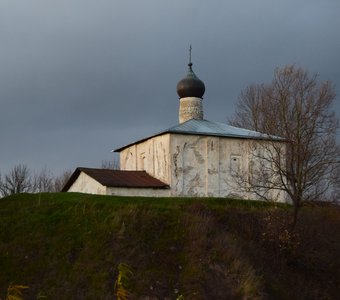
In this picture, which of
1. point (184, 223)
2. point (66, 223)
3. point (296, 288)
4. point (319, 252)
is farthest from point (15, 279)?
point (319, 252)

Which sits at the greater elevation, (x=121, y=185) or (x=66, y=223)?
(x=121, y=185)

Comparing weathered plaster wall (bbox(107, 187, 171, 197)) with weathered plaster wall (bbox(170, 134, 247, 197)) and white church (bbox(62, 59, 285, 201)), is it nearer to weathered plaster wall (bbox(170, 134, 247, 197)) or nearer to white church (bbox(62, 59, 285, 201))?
white church (bbox(62, 59, 285, 201))

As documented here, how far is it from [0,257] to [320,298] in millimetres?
9217

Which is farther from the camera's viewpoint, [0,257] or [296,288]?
[296,288]

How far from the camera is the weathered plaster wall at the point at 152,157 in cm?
2352

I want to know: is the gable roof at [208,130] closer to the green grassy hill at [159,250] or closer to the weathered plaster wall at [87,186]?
the weathered plaster wall at [87,186]

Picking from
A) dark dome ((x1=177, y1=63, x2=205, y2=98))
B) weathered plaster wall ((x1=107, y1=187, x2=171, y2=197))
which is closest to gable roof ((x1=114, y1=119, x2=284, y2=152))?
dark dome ((x1=177, y1=63, x2=205, y2=98))

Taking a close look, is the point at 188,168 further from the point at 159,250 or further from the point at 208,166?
the point at 159,250

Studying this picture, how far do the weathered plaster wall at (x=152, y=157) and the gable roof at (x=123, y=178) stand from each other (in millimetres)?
390

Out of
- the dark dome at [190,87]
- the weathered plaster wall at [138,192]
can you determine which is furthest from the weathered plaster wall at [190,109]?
the weathered plaster wall at [138,192]

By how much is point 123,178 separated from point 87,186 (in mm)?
1683

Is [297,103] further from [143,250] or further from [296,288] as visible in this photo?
[143,250]

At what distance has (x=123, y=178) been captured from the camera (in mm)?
22938

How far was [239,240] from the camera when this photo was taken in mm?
16516
